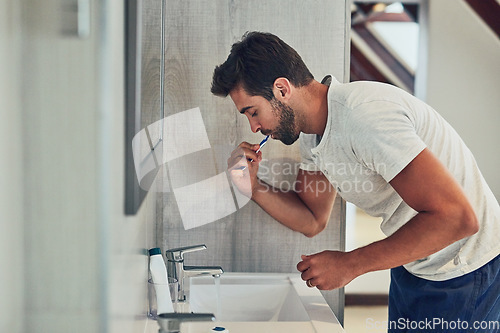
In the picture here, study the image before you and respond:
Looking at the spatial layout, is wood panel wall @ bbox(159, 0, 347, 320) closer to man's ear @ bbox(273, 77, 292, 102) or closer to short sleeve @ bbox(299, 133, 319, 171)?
short sleeve @ bbox(299, 133, 319, 171)

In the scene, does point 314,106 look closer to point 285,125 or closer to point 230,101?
point 285,125

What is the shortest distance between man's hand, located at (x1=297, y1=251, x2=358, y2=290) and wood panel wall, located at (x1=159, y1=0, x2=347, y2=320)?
26 cm

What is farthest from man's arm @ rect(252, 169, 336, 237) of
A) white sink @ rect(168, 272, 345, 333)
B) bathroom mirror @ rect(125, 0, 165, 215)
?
bathroom mirror @ rect(125, 0, 165, 215)

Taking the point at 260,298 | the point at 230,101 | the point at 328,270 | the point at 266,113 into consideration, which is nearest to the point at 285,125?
the point at 266,113

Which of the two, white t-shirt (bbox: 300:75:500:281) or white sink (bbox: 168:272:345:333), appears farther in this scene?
white sink (bbox: 168:272:345:333)

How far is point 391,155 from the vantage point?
3.31ft

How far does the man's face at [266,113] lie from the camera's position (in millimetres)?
1165

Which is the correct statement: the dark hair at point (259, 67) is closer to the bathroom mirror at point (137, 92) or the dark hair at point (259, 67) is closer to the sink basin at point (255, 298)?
the bathroom mirror at point (137, 92)

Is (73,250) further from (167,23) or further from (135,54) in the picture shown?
(167,23)

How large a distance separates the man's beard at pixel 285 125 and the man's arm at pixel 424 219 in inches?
10.6

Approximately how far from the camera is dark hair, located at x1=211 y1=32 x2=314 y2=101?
1145mm

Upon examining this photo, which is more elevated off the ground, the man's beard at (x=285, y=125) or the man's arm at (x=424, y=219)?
the man's beard at (x=285, y=125)

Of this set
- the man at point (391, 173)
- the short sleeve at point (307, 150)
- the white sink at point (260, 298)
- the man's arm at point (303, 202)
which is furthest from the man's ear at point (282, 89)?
the white sink at point (260, 298)

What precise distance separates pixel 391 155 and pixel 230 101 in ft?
1.52
